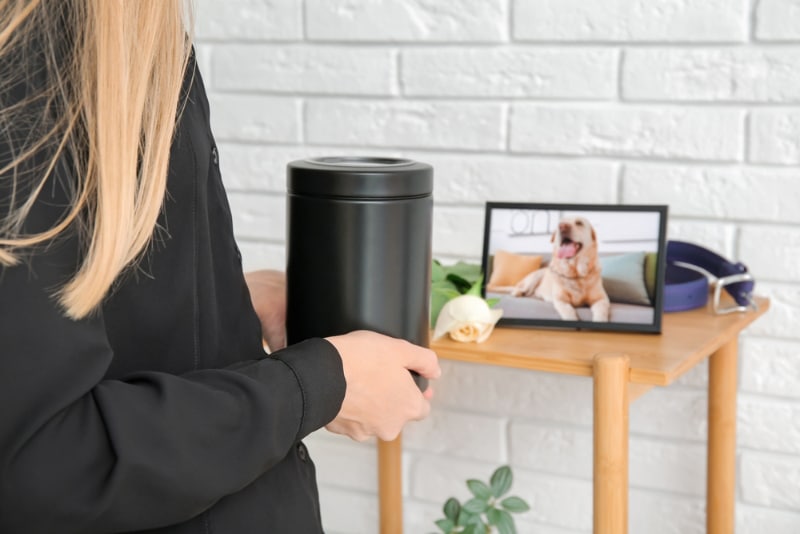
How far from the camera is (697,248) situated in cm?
124

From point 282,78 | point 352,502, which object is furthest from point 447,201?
point 352,502

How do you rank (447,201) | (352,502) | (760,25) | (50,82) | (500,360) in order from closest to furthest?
(50,82) < (500,360) < (760,25) < (447,201) < (352,502)

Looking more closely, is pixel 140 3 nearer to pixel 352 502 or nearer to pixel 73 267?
pixel 73 267

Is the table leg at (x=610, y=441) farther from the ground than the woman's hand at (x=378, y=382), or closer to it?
closer to it

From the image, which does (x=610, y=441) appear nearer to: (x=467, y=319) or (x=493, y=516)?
(x=467, y=319)

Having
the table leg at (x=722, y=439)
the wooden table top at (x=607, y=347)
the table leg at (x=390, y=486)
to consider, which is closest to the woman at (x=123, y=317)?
the wooden table top at (x=607, y=347)

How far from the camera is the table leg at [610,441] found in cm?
96

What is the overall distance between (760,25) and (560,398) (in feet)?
1.88

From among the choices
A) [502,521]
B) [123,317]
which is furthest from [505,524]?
[123,317]

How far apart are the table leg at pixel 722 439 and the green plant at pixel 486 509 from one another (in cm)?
24

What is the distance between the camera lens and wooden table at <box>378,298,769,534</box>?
96 centimetres

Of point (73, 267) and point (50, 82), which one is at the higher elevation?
point (50, 82)

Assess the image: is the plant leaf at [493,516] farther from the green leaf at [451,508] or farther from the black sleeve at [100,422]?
the black sleeve at [100,422]

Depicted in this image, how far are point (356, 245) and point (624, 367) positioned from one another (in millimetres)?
361
